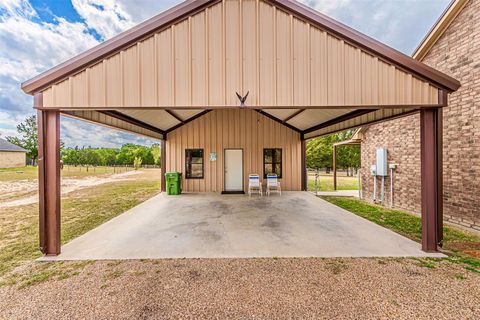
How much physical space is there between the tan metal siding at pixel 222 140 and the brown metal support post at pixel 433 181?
653 cm

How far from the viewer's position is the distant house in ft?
98.7

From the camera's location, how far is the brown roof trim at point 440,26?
4.91 m

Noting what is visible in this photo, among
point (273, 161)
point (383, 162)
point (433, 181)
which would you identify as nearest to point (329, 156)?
point (273, 161)

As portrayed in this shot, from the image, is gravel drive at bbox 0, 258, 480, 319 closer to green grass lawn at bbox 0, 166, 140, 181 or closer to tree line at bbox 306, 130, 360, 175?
green grass lawn at bbox 0, 166, 140, 181

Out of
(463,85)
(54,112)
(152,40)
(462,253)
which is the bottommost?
(462,253)

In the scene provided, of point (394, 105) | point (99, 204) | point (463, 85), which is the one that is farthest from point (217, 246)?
point (463, 85)

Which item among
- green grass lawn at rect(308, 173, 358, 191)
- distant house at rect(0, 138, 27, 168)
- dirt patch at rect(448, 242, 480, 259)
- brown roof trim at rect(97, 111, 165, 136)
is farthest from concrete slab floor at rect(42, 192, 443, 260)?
distant house at rect(0, 138, 27, 168)

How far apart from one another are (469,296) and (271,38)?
4501 millimetres

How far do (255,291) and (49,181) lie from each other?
3.85 meters

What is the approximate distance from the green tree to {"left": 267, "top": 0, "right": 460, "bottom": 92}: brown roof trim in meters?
53.5

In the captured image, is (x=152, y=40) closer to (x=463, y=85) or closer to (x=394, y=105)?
(x=394, y=105)

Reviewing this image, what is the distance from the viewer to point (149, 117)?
6.70 m

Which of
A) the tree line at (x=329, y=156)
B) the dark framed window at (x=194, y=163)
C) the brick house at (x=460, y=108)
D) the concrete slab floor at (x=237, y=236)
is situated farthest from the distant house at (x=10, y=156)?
the brick house at (x=460, y=108)

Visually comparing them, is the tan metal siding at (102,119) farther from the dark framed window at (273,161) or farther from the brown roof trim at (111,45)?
the dark framed window at (273,161)
